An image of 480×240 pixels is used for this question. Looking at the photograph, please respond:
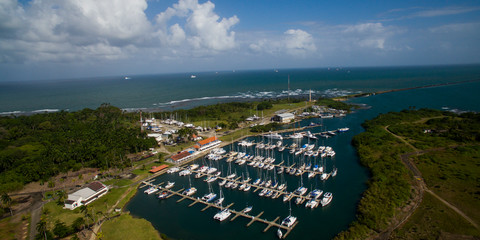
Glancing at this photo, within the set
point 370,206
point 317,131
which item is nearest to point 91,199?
point 370,206

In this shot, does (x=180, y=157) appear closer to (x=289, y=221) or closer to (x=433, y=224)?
(x=289, y=221)

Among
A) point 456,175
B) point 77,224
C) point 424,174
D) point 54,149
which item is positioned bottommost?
point 424,174

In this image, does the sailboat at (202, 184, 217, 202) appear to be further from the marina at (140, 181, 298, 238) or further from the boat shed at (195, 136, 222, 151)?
the boat shed at (195, 136, 222, 151)

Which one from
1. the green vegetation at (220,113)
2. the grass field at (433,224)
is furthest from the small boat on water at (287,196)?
the green vegetation at (220,113)

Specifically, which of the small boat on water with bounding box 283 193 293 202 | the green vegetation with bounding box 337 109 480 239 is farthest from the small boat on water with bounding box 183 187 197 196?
the green vegetation with bounding box 337 109 480 239

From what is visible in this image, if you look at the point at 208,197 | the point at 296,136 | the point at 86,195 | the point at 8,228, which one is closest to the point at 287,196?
the point at 208,197

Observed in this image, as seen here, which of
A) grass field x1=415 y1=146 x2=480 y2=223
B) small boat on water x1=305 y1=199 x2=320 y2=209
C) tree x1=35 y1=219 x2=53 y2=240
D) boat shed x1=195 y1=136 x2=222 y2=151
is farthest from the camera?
boat shed x1=195 y1=136 x2=222 y2=151
